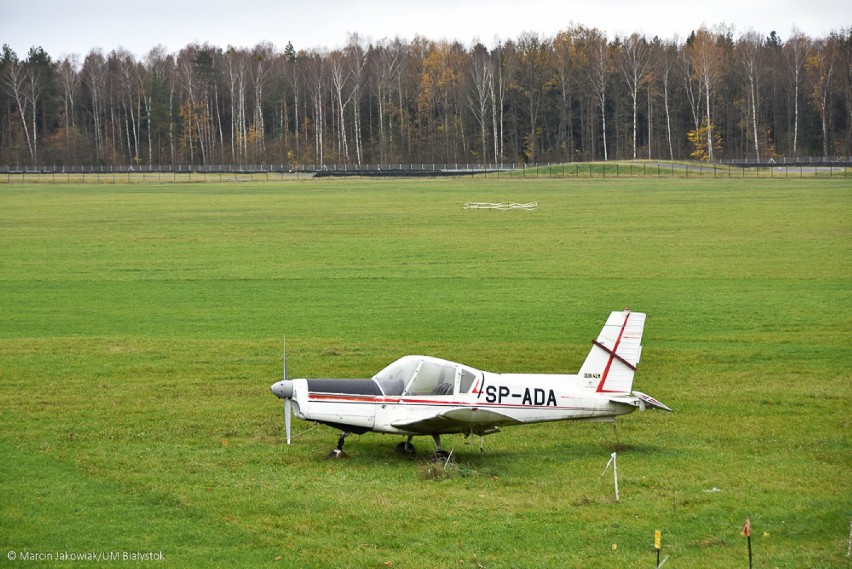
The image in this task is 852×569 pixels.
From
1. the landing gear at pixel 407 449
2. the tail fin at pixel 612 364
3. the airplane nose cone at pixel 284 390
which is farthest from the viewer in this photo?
the landing gear at pixel 407 449

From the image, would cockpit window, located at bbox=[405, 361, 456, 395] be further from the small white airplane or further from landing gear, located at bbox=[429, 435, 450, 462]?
landing gear, located at bbox=[429, 435, 450, 462]

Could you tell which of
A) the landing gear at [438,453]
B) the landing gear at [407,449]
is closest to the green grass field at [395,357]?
the landing gear at [407,449]

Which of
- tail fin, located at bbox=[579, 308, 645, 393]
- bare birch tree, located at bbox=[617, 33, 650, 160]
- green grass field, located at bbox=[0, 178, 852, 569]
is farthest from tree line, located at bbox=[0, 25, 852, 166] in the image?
tail fin, located at bbox=[579, 308, 645, 393]

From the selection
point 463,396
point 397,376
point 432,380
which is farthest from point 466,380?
point 397,376

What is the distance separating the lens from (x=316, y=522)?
44.0ft

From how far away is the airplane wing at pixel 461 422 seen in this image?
15641 millimetres

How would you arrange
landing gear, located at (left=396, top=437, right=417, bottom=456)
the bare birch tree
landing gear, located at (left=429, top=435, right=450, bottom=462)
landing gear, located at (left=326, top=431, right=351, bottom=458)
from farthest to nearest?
the bare birch tree → landing gear, located at (left=396, top=437, right=417, bottom=456) → landing gear, located at (left=326, top=431, right=351, bottom=458) → landing gear, located at (left=429, top=435, right=450, bottom=462)

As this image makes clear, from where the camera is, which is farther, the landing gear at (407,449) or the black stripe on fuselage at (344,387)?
the landing gear at (407,449)

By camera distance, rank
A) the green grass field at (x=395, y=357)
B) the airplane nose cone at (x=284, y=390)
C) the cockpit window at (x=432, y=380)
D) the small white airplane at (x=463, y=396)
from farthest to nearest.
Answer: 1. the cockpit window at (x=432, y=380)
2. the airplane nose cone at (x=284, y=390)
3. the small white airplane at (x=463, y=396)
4. the green grass field at (x=395, y=357)

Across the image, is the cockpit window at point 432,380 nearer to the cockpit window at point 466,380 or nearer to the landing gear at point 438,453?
the cockpit window at point 466,380

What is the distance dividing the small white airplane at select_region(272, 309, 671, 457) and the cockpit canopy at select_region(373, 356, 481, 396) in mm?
15

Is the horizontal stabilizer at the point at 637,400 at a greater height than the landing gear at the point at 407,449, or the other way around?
the horizontal stabilizer at the point at 637,400

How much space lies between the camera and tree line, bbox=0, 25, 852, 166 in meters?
138

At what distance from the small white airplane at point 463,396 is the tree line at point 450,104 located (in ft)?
388
